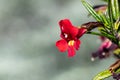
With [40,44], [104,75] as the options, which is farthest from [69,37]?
[40,44]

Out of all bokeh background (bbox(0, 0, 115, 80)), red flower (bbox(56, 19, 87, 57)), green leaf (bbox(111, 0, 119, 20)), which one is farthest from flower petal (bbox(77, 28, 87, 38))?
bokeh background (bbox(0, 0, 115, 80))

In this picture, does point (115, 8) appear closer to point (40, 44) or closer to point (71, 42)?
point (71, 42)

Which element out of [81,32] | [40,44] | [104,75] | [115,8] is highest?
[40,44]

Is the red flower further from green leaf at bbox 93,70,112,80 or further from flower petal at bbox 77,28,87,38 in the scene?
green leaf at bbox 93,70,112,80

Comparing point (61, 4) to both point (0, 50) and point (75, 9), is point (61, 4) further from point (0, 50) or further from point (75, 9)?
point (0, 50)

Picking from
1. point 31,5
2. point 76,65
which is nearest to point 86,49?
point 76,65

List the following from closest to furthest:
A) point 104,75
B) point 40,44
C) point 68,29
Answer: point 68,29
point 104,75
point 40,44
